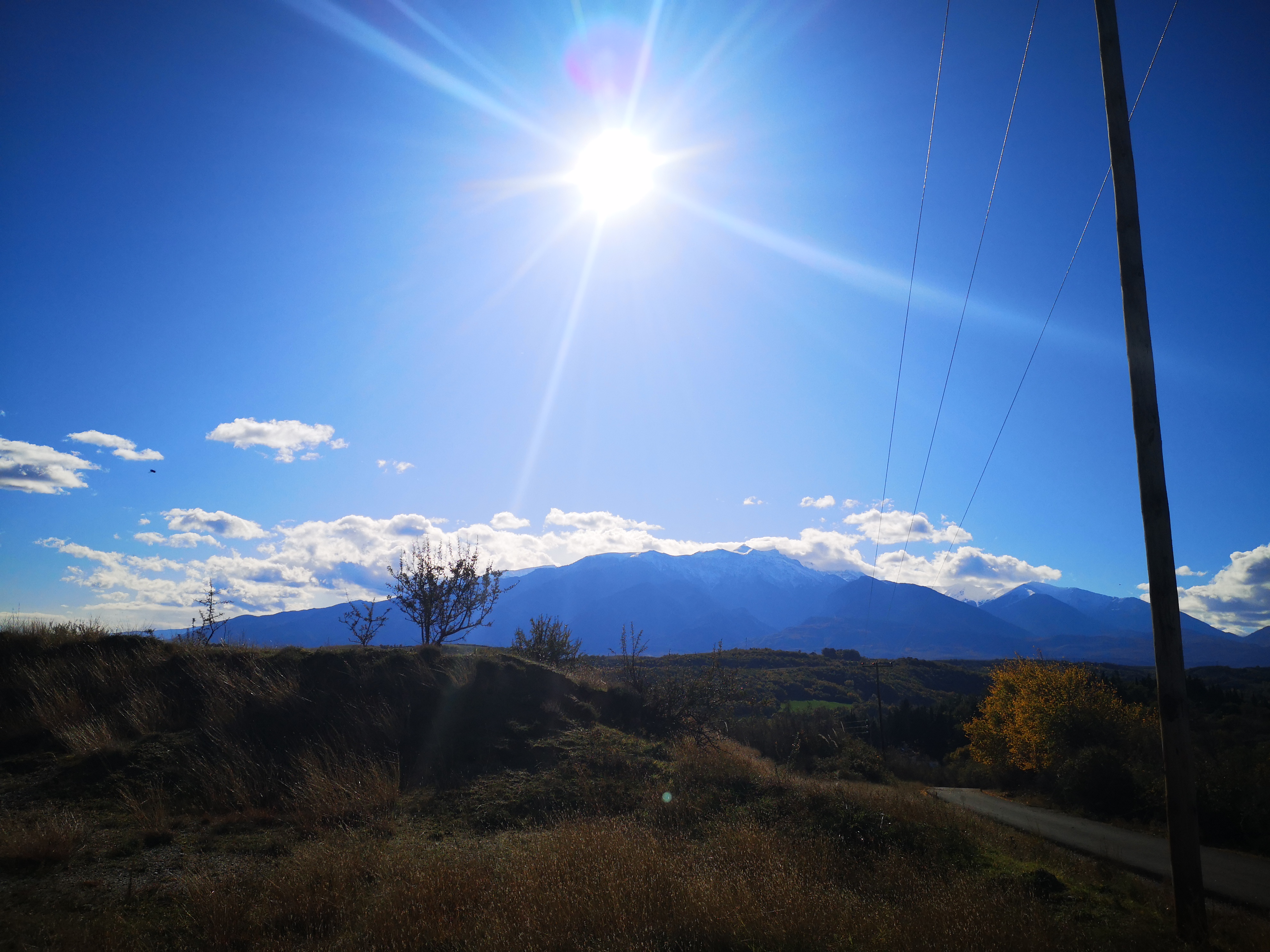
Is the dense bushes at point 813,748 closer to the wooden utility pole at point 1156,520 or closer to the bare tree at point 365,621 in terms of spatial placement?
the bare tree at point 365,621

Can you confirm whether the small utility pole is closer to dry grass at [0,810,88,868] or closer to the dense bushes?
the dense bushes

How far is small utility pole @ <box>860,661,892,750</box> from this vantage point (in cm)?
4772

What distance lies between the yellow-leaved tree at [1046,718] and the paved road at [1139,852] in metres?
6.55

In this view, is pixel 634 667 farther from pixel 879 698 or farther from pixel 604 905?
pixel 879 698

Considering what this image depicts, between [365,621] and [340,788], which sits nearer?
[340,788]

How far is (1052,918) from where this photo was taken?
716 centimetres

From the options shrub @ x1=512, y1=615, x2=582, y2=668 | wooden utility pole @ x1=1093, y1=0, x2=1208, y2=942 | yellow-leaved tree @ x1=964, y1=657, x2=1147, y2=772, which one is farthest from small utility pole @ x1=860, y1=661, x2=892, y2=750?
wooden utility pole @ x1=1093, y1=0, x2=1208, y2=942

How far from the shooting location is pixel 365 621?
2095 cm

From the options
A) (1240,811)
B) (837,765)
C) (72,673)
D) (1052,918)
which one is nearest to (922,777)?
(837,765)

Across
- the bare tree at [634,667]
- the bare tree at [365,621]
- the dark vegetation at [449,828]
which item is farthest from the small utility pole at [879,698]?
the bare tree at [365,621]

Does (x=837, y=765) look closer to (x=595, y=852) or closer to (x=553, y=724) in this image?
(x=553, y=724)

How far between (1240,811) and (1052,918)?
20280 mm

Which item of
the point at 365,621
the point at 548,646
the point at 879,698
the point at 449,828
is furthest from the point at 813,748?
the point at 449,828

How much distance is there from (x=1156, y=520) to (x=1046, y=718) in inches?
1504
